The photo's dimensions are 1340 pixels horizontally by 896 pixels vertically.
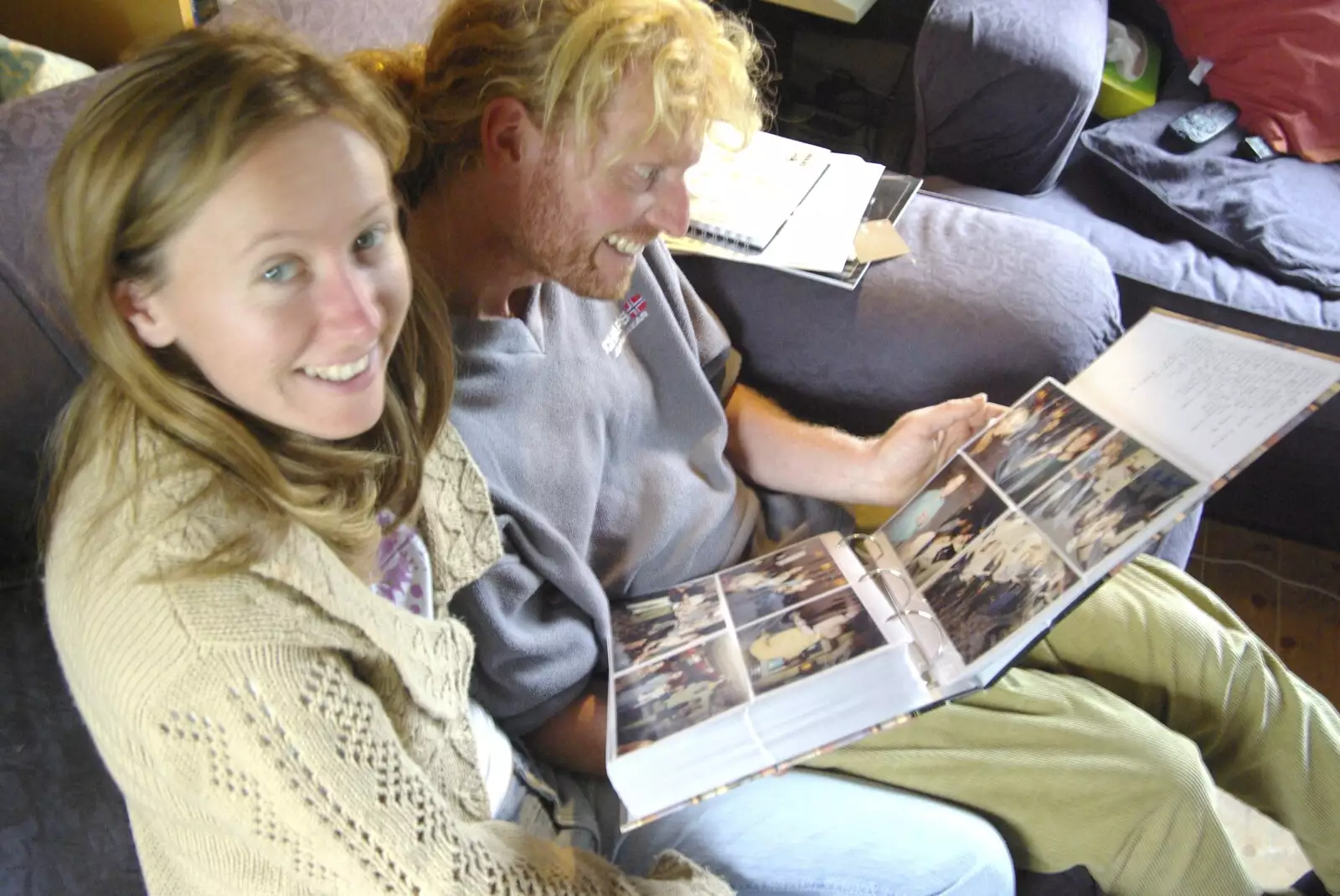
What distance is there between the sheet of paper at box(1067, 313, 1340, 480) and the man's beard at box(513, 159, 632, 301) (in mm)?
488

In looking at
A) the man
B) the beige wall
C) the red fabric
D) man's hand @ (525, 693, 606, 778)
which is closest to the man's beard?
the man

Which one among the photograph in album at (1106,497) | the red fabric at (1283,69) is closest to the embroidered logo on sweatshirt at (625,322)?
the photograph in album at (1106,497)

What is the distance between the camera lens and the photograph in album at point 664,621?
887 millimetres

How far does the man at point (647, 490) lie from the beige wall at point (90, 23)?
469 mm

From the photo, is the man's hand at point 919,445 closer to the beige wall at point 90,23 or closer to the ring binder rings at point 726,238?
the ring binder rings at point 726,238

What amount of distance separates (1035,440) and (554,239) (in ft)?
1.60

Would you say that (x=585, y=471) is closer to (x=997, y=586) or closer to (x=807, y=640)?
(x=807, y=640)

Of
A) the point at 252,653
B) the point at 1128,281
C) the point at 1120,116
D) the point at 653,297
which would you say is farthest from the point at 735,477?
the point at 1120,116

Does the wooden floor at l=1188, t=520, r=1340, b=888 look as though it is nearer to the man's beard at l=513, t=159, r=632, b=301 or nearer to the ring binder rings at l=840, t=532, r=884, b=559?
the ring binder rings at l=840, t=532, r=884, b=559

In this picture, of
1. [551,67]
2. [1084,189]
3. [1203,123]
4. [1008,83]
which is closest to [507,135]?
[551,67]

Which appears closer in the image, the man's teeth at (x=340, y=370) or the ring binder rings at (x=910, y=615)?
the man's teeth at (x=340, y=370)

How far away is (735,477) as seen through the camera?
1.11 meters

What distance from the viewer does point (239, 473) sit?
57 cm

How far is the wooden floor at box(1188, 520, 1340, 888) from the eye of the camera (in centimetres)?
153
